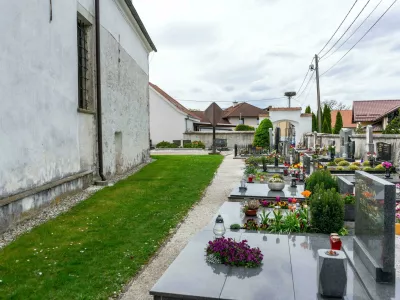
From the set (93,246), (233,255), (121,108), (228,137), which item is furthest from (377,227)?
(228,137)

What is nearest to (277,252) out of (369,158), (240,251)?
(240,251)

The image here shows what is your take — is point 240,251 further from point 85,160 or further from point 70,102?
point 85,160

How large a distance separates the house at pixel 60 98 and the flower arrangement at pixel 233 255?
4025 mm

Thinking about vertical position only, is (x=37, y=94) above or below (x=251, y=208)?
above

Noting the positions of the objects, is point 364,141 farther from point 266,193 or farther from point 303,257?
point 303,257

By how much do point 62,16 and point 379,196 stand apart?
826 cm

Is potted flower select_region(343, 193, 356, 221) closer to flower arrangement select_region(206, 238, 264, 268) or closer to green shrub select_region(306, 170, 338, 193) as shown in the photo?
green shrub select_region(306, 170, 338, 193)

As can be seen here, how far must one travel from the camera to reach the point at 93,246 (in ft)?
18.2

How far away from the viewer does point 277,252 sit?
4547mm

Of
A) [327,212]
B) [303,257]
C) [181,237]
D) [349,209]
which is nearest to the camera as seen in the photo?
[303,257]

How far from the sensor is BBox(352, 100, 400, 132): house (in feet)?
124

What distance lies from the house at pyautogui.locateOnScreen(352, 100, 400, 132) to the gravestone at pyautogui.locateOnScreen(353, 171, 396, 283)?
3592 centimetres

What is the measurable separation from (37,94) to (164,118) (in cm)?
2791

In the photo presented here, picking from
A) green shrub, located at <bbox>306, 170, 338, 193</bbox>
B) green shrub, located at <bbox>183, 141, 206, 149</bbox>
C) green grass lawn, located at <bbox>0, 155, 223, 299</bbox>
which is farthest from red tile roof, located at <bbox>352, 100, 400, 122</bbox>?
green grass lawn, located at <bbox>0, 155, 223, 299</bbox>
